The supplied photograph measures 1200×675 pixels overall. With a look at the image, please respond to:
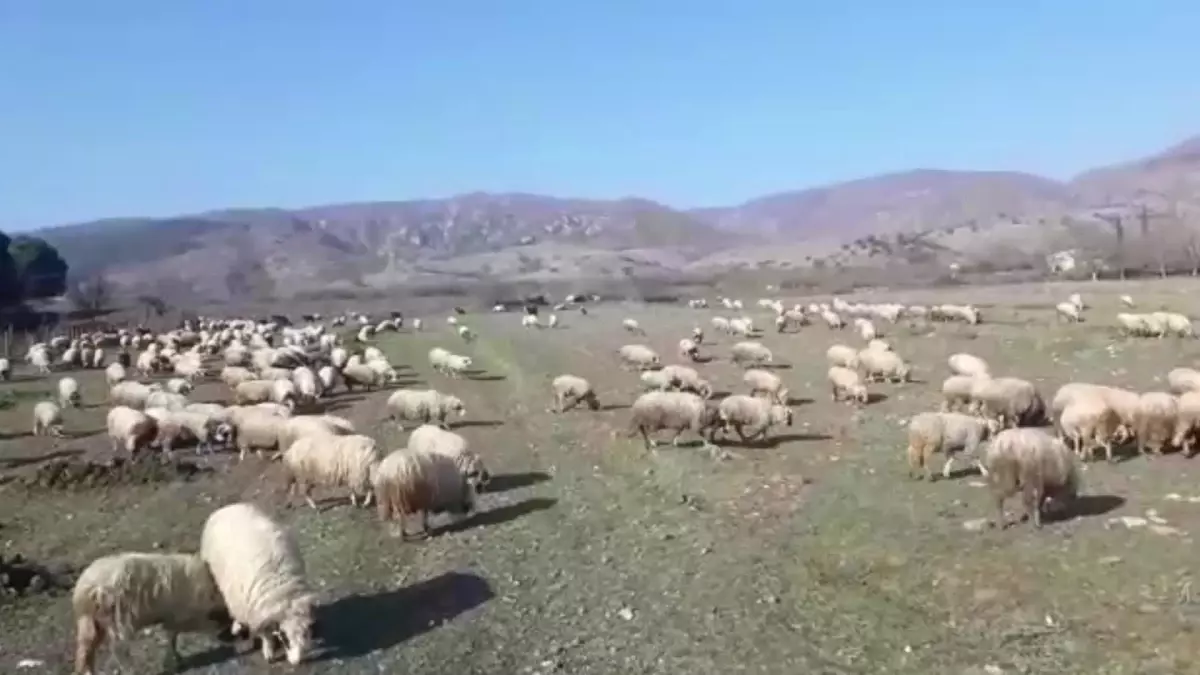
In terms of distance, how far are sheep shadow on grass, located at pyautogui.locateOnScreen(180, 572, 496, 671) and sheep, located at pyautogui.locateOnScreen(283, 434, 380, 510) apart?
150 inches

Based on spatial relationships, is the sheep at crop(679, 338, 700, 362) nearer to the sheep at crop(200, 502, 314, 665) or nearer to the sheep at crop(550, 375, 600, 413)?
the sheep at crop(550, 375, 600, 413)

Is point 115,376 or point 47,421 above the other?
point 115,376

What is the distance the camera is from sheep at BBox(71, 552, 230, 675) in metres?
10.5

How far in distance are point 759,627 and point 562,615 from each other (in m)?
2.17

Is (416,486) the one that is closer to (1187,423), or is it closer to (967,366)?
(1187,423)

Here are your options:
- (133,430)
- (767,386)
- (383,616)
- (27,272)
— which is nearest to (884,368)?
(767,386)

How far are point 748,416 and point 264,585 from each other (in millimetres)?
11804

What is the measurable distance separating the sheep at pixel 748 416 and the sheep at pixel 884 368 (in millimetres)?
8407

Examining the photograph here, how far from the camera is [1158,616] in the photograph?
1077 cm

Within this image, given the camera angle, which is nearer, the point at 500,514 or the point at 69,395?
the point at 500,514

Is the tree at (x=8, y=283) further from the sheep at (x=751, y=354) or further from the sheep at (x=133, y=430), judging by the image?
the sheep at (x=751, y=354)

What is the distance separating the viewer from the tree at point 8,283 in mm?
67375

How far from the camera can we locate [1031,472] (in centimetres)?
1412

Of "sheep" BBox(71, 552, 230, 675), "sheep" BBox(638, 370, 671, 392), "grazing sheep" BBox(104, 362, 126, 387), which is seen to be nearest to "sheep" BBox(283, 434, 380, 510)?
"sheep" BBox(71, 552, 230, 675)
